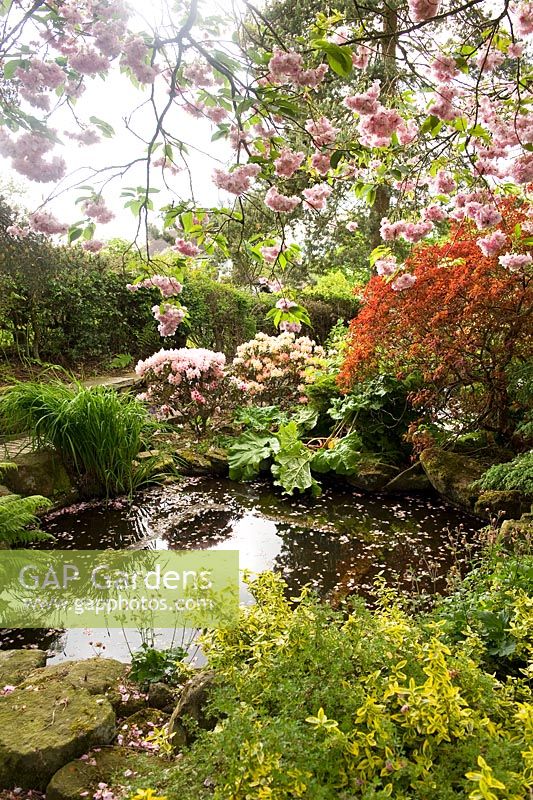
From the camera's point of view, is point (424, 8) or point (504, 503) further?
point (504, 503)

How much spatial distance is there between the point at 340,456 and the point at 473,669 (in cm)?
346

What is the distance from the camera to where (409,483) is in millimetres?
4812

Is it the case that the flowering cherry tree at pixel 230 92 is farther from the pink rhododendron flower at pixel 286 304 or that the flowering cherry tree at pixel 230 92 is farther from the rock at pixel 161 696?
the rock at pixel 161 696

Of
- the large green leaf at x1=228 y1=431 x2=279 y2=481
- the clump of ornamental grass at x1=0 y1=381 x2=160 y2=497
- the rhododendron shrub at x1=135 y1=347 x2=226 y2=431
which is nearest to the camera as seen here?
the clump of ornamental grass at x1=0 y1=381 x2=160 y2=497

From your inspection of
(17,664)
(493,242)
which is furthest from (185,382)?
(17,664)

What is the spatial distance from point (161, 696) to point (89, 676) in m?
0.29

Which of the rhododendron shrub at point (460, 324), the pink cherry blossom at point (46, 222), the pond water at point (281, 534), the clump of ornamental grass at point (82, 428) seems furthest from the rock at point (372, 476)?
the pink cherry blossom at point (46, 222)

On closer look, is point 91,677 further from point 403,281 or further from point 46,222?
point 403,281

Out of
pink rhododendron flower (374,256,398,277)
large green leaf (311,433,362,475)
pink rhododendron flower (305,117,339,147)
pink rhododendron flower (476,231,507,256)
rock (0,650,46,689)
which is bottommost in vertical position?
rock (0,650,46,689)

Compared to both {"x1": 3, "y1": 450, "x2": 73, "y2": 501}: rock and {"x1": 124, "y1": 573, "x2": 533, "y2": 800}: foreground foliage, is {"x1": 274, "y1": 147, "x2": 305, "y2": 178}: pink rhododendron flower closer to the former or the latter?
{"x1": 124, "y1": 573, "x2": 533, "y2": 800}: foreground foliage

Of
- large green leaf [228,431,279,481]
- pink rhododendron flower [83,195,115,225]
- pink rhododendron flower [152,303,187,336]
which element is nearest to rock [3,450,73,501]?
large green leaf [228,431,279,481]

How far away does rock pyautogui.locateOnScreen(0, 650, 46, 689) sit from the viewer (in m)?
2.21

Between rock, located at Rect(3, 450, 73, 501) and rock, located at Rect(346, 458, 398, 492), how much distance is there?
2.36m

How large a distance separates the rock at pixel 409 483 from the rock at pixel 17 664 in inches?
123
